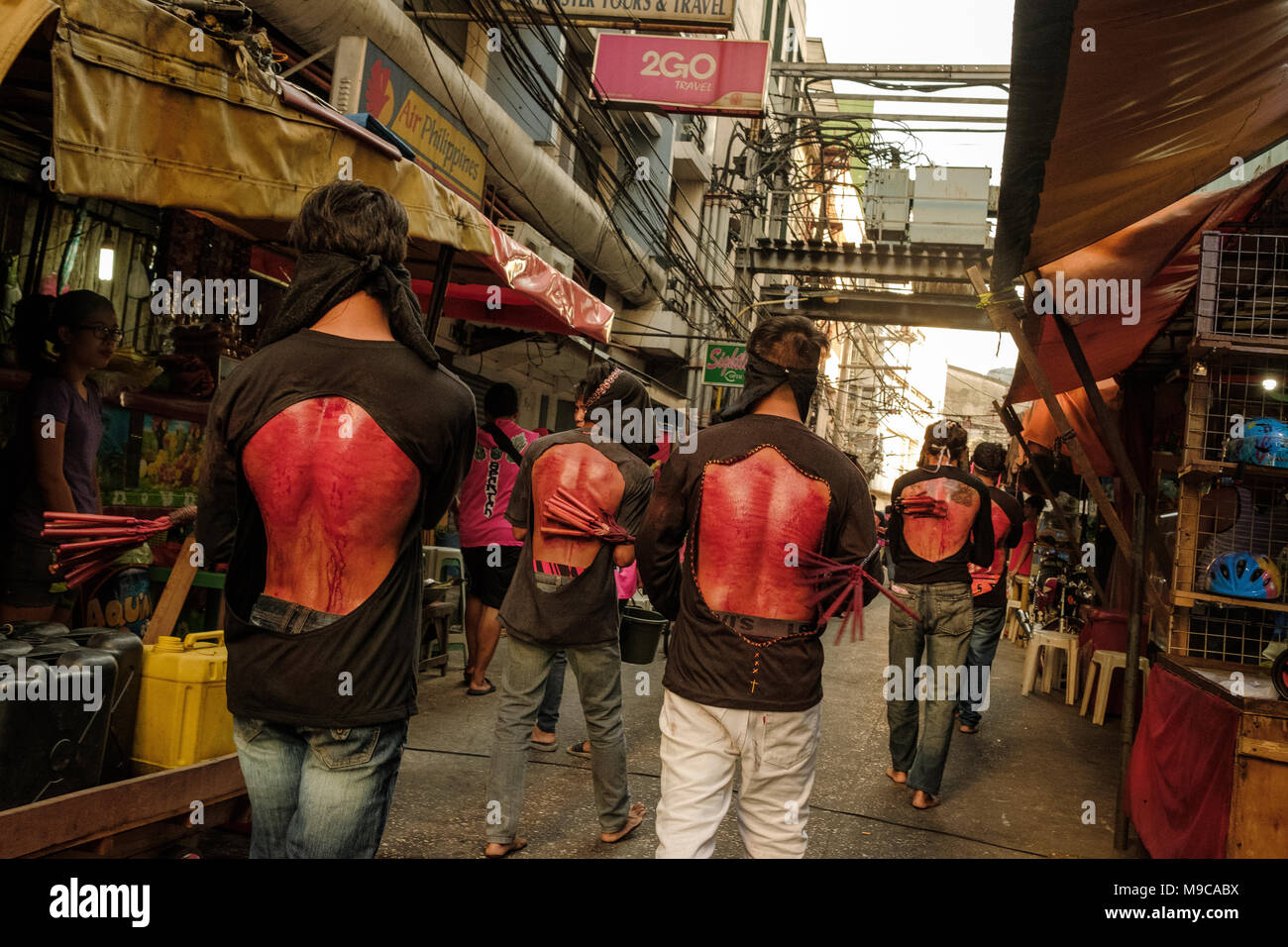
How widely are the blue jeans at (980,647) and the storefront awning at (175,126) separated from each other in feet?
18.5

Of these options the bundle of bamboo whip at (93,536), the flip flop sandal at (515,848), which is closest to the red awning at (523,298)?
the bundle of bamboo whip at (93,536)

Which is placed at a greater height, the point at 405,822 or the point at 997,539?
the point at 997,539

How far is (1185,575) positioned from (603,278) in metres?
12.8

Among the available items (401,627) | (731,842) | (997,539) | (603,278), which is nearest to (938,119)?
(603,278)

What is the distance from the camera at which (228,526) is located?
2.29 meters

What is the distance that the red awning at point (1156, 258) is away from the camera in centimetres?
488

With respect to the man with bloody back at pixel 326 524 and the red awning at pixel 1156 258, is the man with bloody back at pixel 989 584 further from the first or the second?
the man with bloody back at pixel 326 524

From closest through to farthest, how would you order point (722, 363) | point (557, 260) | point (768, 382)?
point (768, 382) < point (557, 260) < point (722, 363)

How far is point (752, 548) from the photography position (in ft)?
10.1

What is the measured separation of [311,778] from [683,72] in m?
10.8

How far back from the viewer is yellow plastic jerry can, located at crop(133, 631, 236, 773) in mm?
3201

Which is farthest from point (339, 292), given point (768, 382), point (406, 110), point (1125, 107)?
point (406, 110)

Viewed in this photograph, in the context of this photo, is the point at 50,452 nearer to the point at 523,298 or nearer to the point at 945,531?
the point at 523,298

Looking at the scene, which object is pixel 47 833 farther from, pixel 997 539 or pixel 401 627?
pixel 997 539
